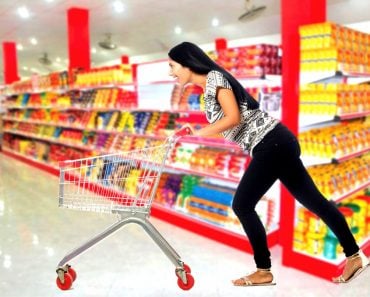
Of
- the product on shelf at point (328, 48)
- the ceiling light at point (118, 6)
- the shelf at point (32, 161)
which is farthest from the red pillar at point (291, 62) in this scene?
the shelf at point (32, 161)

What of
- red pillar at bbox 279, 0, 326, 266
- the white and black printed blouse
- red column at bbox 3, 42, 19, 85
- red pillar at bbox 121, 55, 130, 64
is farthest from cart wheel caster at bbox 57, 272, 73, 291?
red pillar at bbox 121, 55, 130, 64

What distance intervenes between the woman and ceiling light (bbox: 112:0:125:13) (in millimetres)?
6604

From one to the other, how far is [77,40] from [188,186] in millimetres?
4809

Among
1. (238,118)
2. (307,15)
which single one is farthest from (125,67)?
(238,118)

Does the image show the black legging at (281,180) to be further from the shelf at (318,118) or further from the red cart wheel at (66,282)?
the red cart wheel at (66,282)

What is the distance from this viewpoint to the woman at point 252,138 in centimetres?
213

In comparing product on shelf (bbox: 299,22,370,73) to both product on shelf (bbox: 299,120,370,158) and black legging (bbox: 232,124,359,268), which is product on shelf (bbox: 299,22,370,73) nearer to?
product on shelf (bbox: 299,120,370,158)

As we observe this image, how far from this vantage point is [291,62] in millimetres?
3619

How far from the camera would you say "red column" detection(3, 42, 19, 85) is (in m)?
13.0

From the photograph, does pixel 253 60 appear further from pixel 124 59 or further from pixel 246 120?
pixel 124 59

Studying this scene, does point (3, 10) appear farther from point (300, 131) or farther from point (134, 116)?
point (300, 131)

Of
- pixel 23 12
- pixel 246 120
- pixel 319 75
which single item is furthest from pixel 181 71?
pixel 23 12

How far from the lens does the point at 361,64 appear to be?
3768mm

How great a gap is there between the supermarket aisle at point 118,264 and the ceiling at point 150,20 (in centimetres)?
496
